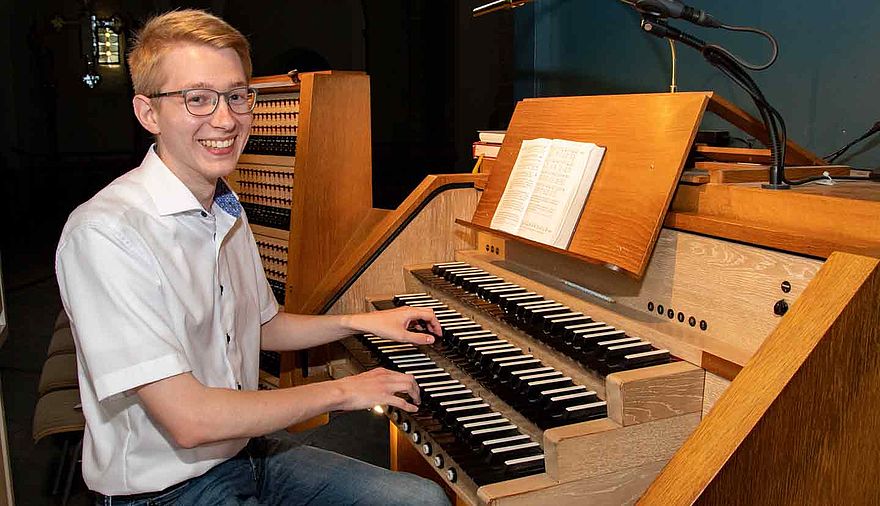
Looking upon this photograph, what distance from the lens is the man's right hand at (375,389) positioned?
66.8 inches

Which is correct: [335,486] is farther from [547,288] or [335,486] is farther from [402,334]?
[547,288]

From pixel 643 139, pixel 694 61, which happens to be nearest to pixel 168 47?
pixel 643 139

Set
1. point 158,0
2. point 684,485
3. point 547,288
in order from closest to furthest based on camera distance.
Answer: point 684,485, point 547,288, point 158,0

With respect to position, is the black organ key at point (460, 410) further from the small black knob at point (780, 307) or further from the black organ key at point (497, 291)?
the small black knob at point (780, 307)

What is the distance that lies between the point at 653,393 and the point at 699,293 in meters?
0.37

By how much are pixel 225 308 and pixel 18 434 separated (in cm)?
271

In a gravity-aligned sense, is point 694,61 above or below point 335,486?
above

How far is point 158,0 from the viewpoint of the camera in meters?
4.68

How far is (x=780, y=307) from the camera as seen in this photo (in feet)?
5.50

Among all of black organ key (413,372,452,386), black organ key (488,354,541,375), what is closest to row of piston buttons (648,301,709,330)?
black organ key (488,354,541,375)

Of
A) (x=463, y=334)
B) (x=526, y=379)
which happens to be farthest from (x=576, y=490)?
(x=463, y=334)

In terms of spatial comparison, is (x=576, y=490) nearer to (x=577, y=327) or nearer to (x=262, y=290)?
(x=577, y=327)

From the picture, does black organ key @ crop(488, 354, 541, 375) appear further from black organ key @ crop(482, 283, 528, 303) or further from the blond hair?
the blond hair

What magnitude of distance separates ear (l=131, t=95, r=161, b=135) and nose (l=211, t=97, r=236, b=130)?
0.46 feet
